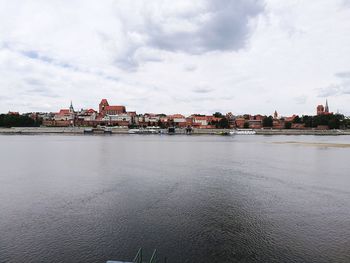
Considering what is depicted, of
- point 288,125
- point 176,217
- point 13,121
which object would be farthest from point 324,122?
point 176,217

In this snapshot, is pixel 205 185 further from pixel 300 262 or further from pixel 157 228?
pixel 300 262

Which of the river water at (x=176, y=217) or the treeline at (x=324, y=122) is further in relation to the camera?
the treeline at (x=324, y=122)

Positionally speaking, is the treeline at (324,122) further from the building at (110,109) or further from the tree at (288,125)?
the building at (110,109)

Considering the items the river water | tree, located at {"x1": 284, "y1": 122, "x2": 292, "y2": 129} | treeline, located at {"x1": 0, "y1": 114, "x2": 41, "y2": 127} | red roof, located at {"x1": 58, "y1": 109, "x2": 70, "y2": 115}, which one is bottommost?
the river water

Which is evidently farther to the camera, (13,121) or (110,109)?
(110,109)

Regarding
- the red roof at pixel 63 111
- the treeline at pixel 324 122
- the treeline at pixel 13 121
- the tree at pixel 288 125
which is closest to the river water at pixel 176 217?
the treeline at pixel 13 121

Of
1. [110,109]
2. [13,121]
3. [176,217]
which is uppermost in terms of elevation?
[110,109]

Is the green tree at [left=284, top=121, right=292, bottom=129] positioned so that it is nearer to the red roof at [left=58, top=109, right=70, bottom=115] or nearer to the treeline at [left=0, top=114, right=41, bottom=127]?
the red roof at [left=58, top=109, right=70, bottom=115]

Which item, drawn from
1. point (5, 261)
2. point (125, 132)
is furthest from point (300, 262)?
point (125, 132)

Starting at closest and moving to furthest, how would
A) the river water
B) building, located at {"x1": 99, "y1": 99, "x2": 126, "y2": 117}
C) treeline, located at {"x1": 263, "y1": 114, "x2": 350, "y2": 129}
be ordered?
1. the river water
2. treeline, located at {"x1": 263, "y1": 114, "x2": 350, "y2": 129}
3. building, located at {"x1": 99, "y1": 99, "x2": 126, "y2": 117}

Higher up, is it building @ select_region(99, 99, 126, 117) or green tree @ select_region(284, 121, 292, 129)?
building @ select_region(99, 99, 126, 117)

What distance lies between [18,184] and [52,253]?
11.4 m

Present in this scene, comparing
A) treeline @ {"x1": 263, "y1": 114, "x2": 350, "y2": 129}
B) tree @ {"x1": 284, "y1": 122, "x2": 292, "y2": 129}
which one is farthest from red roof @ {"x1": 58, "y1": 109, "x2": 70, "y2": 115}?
tree @ {"x1": 284, "y1": 122, "x2": 292, "y2": 129}

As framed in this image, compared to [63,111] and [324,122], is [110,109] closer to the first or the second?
[63,111]
